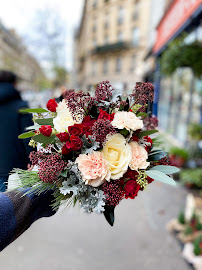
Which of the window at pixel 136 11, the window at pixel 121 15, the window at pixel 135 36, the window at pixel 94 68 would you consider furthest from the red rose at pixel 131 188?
the window at pixel 94 68

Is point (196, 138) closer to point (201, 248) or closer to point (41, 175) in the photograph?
point (201, 248)

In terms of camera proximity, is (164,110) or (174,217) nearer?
(174,217)

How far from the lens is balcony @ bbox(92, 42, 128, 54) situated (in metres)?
29.2

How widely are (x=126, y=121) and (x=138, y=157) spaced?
0.56 feet

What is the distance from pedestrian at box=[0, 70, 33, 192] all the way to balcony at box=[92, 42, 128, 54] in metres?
28.4

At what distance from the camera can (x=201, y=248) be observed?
321 cm

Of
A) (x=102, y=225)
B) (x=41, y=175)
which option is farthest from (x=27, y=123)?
(x=102, y=225)

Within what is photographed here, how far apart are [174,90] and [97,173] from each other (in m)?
7.73

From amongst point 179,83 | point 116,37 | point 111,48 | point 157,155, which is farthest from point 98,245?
point 116,37

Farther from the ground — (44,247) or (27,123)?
(27,123)

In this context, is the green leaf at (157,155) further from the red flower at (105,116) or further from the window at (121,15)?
the window at (121,15)

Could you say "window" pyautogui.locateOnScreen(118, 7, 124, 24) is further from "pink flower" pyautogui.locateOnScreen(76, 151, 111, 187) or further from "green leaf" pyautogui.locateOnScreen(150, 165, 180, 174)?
"pink flower" pyautogui.locateOnScreen(76, 151, 111, 187)

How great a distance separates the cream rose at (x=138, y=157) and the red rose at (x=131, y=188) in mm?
65

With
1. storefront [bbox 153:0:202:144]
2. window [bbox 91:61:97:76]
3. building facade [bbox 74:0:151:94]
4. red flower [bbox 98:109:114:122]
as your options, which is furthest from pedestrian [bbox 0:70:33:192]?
window [bbox 91:61:97:76]
